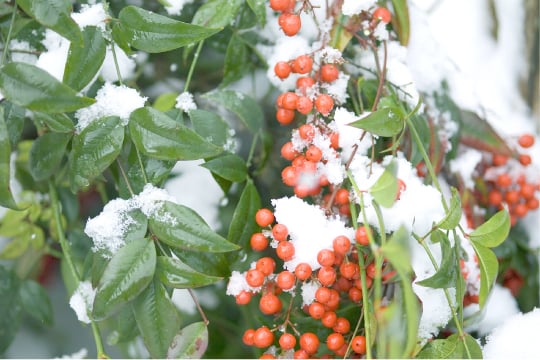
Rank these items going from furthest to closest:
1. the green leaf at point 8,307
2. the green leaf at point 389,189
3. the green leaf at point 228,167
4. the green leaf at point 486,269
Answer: the green leaf at point 8,307 < the green leaf at point 228,167 < the green leaf at point 486,269 < the green leaf at point 389,189

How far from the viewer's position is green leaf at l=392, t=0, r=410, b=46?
0.73 metres

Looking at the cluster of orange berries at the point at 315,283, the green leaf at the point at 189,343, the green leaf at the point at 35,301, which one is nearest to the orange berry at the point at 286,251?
the cluster of orange berries at the point at 315,283

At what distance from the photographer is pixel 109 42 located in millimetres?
634

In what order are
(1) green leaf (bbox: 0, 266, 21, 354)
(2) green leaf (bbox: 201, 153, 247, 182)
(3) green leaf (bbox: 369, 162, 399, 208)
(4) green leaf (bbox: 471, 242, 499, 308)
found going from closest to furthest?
(3) green leaf (bbox: 369, 162, 399, 208) < (4) green leaf (bbox: 471, 242, 499, 308) < (2) green leaf (bbox: 201, 153, 247, 182) < (1) green leaf (bbox: 0, 266, 21, 354)

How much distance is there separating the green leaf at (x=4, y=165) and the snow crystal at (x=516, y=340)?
48cm

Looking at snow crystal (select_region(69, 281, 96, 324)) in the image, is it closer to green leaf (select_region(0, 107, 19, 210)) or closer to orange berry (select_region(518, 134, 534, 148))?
green leaf (select_region(0, 107, 19, 210))

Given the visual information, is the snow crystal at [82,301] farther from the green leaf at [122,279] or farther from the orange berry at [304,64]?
the orange berry at [304,64]

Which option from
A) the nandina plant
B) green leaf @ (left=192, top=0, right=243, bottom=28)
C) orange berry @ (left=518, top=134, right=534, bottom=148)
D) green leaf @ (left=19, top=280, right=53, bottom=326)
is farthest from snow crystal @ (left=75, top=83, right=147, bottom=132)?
orange berry @ (left=518, top=134, right=534, bottom=148)

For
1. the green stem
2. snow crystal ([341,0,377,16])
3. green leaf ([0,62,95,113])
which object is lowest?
the green stem

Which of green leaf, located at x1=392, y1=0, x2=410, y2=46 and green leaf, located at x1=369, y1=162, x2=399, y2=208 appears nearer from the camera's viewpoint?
green leaf, located at x1=369, y1=162, x2=399, y2=208

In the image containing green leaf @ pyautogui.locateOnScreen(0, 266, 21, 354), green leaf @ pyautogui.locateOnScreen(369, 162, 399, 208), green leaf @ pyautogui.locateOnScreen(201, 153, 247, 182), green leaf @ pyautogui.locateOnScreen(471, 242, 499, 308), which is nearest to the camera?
green leaf @ pyautogui.locateOnScreen(369, 162, 399, 208)

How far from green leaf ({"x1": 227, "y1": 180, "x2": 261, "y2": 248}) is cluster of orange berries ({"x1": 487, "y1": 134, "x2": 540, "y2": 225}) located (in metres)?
0.39

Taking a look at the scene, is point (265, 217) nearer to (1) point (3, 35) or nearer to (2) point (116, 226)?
(2) point (116, 226)

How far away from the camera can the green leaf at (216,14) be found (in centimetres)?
66
